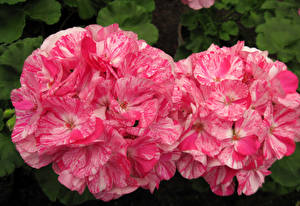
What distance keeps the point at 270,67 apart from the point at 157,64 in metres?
0.37

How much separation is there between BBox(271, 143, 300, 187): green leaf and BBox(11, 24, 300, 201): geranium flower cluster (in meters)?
0.32

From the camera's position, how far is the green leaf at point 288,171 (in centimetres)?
121

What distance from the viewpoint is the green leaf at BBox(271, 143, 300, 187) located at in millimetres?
1207

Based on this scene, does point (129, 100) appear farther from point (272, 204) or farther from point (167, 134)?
point (272, 204)

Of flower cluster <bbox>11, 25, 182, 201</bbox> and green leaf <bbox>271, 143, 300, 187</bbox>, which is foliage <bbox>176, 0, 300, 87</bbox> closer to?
green leaf <bbox>271, 143, 300, 187</bbox>

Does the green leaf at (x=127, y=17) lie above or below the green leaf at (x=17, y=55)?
above

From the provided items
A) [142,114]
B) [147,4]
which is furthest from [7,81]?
[147,4]

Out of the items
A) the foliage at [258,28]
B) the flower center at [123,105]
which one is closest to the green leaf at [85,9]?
the foliage at [258,28]

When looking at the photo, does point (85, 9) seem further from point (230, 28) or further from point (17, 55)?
point (230, 28)

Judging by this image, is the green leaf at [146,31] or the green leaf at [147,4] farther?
the green leaf at [147,4]

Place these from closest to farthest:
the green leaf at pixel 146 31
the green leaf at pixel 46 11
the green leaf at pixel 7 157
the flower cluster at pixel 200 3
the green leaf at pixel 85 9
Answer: the green leaf at pixel 7 157, the green leaf at pixel 146 31, the green leaf at pixel 46 11, the green leaf at pixel 85 9, the flower cluster at pixel 200 3

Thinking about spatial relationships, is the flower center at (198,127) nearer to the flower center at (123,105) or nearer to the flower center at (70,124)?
the flower center at (123,105)

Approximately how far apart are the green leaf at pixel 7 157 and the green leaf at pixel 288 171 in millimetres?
1041

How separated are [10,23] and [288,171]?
4.79 feet
